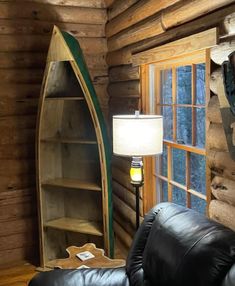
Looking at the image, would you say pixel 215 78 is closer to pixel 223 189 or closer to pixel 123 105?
pixel 223 189

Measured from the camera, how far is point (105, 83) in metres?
3.93

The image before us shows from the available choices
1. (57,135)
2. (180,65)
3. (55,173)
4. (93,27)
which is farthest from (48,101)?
(180,65)

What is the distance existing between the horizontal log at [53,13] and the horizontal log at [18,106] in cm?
77

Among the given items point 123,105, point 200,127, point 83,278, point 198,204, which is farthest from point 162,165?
point 83,278

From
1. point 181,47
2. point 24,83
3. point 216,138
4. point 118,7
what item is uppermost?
point 118,7

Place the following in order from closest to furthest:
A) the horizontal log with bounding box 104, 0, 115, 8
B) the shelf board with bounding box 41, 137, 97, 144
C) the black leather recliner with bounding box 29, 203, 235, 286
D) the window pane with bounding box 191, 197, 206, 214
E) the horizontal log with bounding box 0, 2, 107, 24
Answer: the black leather recliner with bounding box 29, 203, 235, 286 → the window pane with bounding box 191, 197, 206, 214 → the shelf board with bounding box 41, 137, 97, 144 → the horizontal log with bounding box 0, 2, 107, 24 → the horizontal log with bounding box 104, 0, 115, 8

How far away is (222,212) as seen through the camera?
2.11 meters

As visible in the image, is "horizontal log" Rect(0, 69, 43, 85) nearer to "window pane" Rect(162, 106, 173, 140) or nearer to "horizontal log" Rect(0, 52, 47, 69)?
"horizontal log" Rect(0, 52, 47, 69)

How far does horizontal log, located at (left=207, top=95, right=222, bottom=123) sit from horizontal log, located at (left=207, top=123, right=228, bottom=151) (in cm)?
4

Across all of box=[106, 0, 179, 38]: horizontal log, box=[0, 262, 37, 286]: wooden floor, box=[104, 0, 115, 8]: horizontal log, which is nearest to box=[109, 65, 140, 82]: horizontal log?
box=[106, 0, 179, 38]: horizontal log

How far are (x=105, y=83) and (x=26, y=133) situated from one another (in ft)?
3.10

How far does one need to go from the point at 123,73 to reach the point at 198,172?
130 cm

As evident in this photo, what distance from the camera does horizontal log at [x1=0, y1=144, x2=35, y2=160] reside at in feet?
11.9

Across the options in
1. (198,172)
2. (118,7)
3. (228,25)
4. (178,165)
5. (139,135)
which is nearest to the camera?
(228,25)
